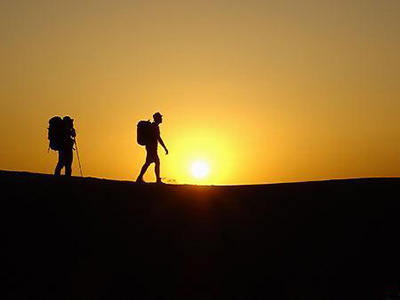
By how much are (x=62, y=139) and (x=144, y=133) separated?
2.51 metres

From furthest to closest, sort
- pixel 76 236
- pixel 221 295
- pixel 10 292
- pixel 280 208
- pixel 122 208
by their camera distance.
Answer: pixel 280 208 < pixel 122 208 < pixel 76 236 < pixel 221 295 < pixel 10 292

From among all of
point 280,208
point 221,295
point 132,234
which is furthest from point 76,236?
point 280,208

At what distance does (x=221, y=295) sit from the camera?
560 inches

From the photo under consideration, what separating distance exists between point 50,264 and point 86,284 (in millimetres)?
1039

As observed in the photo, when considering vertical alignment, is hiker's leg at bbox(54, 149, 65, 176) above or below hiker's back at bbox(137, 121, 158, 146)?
below

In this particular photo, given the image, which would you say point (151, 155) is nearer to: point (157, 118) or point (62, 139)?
point (157, 118)

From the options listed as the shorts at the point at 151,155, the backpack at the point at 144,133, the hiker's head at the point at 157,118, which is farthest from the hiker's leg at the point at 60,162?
the hiker's head at the point at 157,118

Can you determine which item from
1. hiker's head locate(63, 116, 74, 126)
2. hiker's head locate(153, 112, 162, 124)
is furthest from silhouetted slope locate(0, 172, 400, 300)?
hiker's head locate(153, 112, 162, 124)

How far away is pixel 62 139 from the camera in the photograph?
21062 millimetres

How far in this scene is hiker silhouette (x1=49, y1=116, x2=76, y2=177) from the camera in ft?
69.1

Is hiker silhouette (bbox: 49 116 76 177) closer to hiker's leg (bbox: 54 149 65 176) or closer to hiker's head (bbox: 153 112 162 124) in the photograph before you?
hiker's leg (bbox: 54 149 65 176)

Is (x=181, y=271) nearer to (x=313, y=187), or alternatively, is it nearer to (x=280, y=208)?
(x=280, y=208)

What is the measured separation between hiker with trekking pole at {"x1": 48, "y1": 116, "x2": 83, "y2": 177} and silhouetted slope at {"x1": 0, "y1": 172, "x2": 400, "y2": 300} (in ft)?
3.49

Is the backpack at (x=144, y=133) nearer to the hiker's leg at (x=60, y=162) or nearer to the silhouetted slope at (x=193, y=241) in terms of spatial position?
the silhouetted slope at (x=193, y=241)
